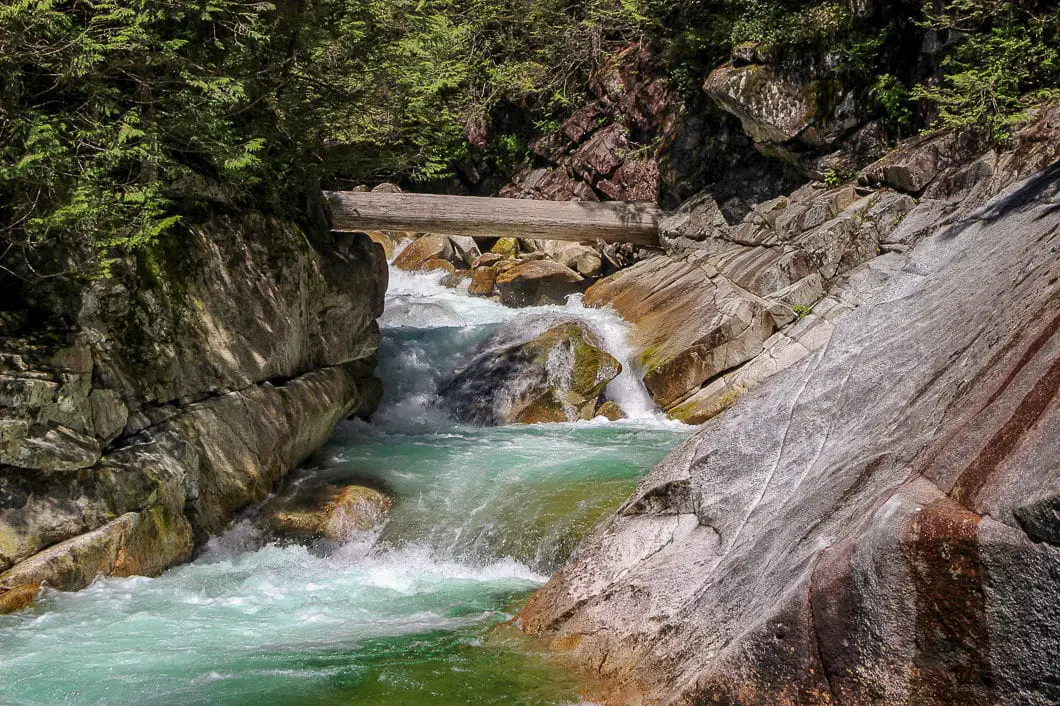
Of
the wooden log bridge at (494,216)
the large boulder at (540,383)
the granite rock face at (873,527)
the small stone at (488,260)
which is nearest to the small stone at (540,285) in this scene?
the small stone at (488,260)

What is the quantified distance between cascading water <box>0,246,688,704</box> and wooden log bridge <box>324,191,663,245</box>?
13.7ft

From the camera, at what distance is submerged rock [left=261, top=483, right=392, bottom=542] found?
801 cm

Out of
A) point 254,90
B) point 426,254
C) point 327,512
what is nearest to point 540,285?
point 426,254

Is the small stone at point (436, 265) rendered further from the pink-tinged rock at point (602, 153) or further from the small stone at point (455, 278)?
the pink-tinged rock at point (602, 153)

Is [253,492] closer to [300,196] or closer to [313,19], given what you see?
[300,196]

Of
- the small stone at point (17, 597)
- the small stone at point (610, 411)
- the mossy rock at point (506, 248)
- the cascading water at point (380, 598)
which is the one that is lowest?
the small stone at point (610, 411)

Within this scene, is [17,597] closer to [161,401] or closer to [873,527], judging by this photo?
[161,401]

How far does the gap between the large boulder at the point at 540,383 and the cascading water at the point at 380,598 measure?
545 mm

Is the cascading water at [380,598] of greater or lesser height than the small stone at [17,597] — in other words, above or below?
below

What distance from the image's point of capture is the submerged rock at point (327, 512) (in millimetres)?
8008

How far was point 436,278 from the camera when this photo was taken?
67.1 feet

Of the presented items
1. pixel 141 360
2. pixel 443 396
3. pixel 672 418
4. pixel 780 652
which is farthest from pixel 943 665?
pixel 443 396

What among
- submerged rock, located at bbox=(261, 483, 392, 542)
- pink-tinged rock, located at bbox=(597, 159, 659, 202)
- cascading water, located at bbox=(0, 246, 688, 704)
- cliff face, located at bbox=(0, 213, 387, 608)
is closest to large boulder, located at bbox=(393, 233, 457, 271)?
pink-tinged rock, located at bbox=(597, 159, 659, 202)

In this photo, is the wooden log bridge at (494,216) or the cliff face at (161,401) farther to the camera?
the wooden log bridge at (494,216)
